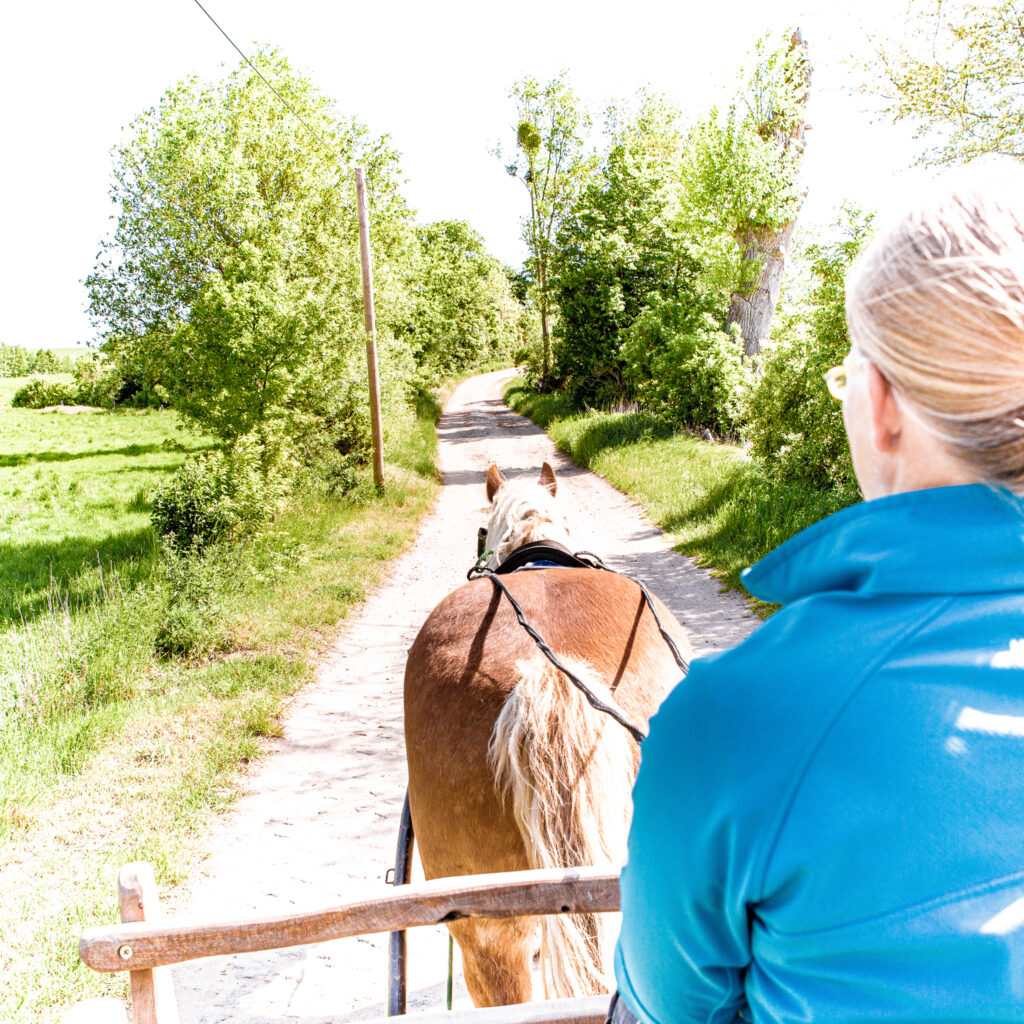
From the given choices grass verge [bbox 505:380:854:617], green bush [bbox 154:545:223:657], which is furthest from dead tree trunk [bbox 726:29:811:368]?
green bush [bbox 154:545:223:657]

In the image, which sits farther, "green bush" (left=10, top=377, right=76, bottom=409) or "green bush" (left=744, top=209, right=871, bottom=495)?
"green bush" (left=10, top=377, right=76, bottom=409)

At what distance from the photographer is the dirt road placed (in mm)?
3439

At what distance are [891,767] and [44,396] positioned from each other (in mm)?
53755

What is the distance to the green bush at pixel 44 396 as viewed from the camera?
4534 centimetres

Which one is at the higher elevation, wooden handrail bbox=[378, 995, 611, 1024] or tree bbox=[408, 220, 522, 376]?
tree bbox=[408, 220, 522, 376]

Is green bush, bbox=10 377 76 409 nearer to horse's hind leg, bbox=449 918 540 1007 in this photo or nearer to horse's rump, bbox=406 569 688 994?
horse's rump, bbox=406 569 688 994

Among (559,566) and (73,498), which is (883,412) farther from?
(73,498)

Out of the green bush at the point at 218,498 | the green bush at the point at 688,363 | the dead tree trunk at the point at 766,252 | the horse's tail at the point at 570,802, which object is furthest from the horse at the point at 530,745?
the green bush at the point at 688,363

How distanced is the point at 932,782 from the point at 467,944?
2119mm

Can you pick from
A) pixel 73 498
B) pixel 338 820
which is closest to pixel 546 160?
pixel 73 498

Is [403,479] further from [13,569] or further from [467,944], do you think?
[467,944]

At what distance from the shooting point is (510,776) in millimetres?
2213

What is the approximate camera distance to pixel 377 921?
1812 millimetres

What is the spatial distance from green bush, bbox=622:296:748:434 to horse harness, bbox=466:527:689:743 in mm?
13926
